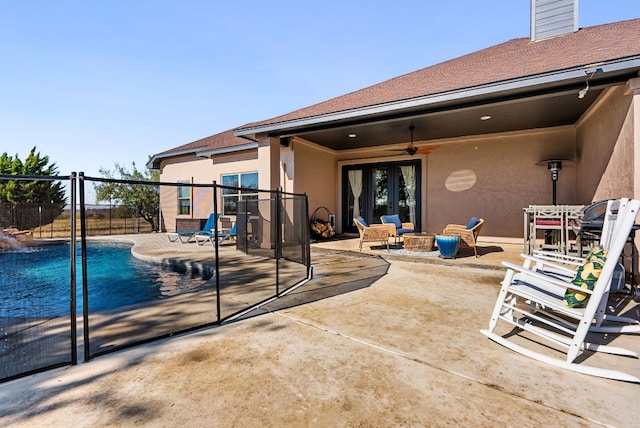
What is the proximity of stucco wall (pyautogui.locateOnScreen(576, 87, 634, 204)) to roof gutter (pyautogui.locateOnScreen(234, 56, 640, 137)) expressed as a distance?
0.71 metres

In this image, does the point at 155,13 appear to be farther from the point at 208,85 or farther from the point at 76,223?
the point at 76,223

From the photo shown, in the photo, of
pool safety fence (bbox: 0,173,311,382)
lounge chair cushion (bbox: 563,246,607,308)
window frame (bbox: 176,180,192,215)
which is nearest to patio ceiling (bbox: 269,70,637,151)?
pool safety fence (bbox: 0,173,311,382)

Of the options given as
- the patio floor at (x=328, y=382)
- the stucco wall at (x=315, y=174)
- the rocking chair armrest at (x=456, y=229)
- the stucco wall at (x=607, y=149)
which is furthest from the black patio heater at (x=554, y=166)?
the stucco wall at (x=315, y=174)

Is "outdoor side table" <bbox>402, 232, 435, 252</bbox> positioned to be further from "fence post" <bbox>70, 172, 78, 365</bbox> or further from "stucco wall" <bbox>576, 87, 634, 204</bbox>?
"fence post" <bbox>70, 172, 78, 365</bbox>

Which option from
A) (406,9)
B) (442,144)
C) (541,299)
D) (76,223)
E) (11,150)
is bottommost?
(541,299)

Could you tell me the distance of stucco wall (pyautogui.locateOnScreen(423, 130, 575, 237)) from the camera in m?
7.28

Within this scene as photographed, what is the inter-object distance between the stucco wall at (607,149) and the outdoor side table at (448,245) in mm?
2396

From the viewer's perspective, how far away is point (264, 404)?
5.34 feet

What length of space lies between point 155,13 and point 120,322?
21.7ft

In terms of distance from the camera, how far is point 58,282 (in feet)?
10.3

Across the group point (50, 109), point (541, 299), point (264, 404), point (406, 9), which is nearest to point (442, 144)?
point (406, 9)

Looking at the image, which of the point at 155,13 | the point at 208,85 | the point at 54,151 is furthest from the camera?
the point at 54,151

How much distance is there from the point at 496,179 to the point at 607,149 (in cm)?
300

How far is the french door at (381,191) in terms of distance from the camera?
30.0 feet
